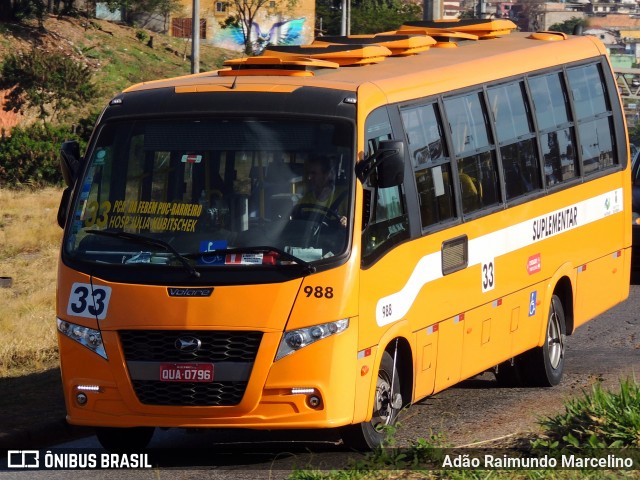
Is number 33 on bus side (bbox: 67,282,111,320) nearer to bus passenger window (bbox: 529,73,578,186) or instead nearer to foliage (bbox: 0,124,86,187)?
bus passenger window (bbox: 529,73,578,186)

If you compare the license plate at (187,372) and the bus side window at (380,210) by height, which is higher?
the bus side window at (380,210)

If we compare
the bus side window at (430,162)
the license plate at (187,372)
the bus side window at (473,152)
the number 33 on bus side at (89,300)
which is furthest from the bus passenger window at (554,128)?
the number 33 on bus side at (89,300)

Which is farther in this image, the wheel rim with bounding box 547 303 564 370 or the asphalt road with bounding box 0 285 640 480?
the wheel rim with bounding box 547 303 564 370

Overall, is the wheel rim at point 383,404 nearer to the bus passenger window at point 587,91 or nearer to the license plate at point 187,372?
the license plate at point 187,372

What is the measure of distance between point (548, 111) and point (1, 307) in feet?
33.5

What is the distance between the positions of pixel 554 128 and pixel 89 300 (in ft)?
17.3

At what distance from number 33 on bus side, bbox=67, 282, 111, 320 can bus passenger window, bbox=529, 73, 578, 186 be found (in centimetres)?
481

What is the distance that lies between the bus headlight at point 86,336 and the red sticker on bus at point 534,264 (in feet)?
14.1

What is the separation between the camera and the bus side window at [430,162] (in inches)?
393

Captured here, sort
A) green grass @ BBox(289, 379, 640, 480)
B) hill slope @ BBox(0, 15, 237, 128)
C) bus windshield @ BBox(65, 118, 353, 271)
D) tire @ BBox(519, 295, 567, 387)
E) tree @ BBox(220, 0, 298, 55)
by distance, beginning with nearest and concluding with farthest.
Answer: green grass @ BBox(289, 379, 640, 480) < bus windshield @ BBox(65, 118, 353, 271) < tire @ BBox(519, 295, 567, 387) < hill slope @ BBox(0, 15, 237, 128) < tree @ BBox(220, 0, 298, 55)

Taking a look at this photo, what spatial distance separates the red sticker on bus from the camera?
11812mm

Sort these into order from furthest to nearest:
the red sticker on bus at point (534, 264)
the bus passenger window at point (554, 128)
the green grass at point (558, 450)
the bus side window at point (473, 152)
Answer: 1. the bus passenger window at point (554, 128)
2. the red sticker on bus at point (534, 264)
3. the bus side window at point (473, 152)
4. the green grass at point (558, 450)

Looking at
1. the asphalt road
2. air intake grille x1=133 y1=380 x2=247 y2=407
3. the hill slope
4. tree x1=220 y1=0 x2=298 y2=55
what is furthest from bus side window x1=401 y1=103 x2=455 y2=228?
tree x1=220 y1=0 x2=298 y2=55

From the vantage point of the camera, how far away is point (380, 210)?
367 inches
